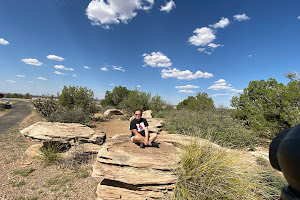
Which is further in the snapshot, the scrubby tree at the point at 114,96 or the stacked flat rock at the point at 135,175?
the scrubby tree at the point at 114,96

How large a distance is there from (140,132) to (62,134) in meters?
3.61

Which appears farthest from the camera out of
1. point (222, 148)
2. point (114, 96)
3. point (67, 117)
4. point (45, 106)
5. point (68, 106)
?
point (114, 96)

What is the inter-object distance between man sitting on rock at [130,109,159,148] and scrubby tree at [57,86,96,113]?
1113 centimetres

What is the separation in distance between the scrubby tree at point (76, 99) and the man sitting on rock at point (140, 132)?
438 inches

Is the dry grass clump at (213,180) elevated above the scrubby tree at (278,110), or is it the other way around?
the scrubby tree at (278,110)

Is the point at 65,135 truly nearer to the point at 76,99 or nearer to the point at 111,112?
the point at 76,99

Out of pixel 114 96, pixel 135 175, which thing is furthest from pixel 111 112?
pixel 135 175

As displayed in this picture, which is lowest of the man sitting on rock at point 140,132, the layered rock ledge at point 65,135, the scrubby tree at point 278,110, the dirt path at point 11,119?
the dirt path at point 11,119

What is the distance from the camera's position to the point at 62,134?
574 centimetres

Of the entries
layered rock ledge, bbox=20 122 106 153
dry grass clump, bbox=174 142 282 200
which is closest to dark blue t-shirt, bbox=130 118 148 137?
dry grass clump, bbox=174 142 282 200

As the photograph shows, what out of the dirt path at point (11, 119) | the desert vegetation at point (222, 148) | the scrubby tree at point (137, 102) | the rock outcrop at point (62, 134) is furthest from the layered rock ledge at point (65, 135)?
the scrubby tree at point (137, 102)

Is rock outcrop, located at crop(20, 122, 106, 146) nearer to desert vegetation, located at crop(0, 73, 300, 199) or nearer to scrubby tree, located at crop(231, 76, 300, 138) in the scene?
desert vegetation, located at crop(0, 73, 300, 199)

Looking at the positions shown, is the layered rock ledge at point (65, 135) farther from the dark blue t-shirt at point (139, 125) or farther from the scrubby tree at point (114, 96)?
the scrubby tree at point (114, 96)

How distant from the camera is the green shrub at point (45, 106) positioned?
38.5 ft
